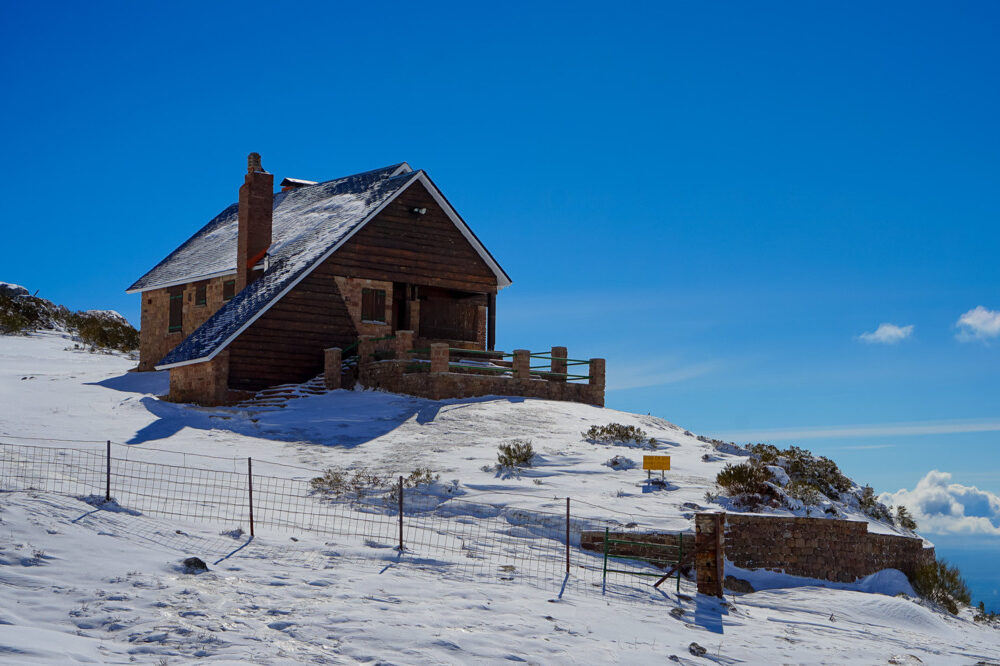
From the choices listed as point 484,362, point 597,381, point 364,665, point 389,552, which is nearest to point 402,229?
point 484,362

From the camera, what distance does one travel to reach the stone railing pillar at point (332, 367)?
104 feet

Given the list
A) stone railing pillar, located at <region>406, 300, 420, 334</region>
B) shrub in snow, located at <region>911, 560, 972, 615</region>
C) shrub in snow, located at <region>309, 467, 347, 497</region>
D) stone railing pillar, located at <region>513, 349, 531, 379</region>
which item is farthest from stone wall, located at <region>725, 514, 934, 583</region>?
stone railing pillar, located at <region>406, 300, 420, 334</region>

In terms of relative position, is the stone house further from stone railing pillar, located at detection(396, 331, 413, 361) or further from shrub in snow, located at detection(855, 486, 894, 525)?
shrub in snow, located at detection(855, 486, 894, 525)

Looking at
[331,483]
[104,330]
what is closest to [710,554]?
[331,483]

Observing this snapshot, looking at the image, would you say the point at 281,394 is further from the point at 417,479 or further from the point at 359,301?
the point at 417,479

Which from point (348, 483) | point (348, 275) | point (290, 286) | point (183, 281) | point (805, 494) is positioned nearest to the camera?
point (348, 483)

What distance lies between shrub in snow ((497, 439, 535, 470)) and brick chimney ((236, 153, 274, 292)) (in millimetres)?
15931

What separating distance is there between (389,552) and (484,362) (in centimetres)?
1808

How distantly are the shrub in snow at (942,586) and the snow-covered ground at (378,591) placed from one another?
60cm

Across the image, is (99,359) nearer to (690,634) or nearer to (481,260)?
(481,260)

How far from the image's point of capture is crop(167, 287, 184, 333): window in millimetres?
40656

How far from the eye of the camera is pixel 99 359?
43.8 metres

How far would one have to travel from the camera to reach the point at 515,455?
2311 cm

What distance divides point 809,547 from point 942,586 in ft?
11.6
